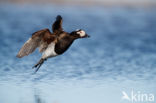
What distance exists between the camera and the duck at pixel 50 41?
5.87 m

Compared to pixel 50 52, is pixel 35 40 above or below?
above

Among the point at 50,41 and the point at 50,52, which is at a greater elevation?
the point at 50,41

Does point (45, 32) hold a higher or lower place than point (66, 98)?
higher

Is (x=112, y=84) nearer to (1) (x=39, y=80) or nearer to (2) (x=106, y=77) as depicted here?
(2) (x=106, y=77)

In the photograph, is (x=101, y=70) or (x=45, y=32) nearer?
(x=45, y=32)

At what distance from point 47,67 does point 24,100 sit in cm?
129

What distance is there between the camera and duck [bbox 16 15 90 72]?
5871 mm

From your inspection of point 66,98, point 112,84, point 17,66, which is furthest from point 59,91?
point 17,66

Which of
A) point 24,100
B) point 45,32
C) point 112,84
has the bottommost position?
point 24,100

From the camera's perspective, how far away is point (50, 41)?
5934mm

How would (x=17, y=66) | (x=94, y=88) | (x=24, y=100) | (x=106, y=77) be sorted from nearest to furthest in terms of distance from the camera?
(x=24, y=100) < (x=94, y=88) < (x=106, y=77) < (x=17, y=66)

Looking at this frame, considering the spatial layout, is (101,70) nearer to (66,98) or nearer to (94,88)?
(94,88)

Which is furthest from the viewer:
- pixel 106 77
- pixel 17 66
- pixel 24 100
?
pixel 17 66

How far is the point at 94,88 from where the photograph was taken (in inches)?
241
